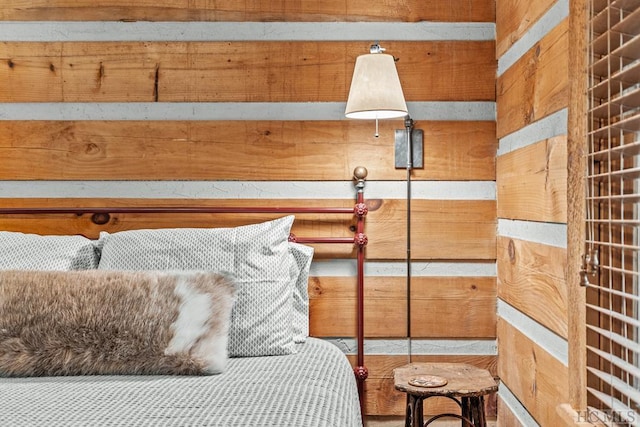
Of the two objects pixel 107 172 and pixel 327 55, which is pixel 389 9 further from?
pixel 107 172

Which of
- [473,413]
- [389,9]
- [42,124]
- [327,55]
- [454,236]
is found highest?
[389,9]

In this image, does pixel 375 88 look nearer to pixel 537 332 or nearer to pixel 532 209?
pixel 532 209

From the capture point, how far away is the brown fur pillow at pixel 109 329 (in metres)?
1.82

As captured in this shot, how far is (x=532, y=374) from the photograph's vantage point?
80.1 inches

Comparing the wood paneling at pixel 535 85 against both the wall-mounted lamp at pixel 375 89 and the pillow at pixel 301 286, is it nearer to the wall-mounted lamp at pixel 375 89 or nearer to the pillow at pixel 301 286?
the wall-mounted lamp at pixel 375 89

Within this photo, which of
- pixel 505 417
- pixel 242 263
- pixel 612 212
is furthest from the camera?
pixel 505 417

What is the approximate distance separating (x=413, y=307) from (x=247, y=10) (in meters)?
1.39

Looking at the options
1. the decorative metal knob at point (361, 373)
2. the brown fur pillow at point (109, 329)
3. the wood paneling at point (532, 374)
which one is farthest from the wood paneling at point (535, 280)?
the brown fur pillow at point (109, 329)

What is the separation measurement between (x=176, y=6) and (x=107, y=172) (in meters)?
0.74

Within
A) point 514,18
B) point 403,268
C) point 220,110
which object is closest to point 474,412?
point 403,268

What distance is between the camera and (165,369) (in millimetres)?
1812

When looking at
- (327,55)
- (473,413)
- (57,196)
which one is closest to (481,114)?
(327,55)

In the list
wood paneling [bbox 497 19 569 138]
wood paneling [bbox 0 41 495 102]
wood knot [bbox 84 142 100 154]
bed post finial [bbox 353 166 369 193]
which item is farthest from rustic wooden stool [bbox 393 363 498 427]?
wood knot [bbox 84 142 100 154]

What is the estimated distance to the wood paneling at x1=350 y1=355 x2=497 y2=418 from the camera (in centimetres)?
250
